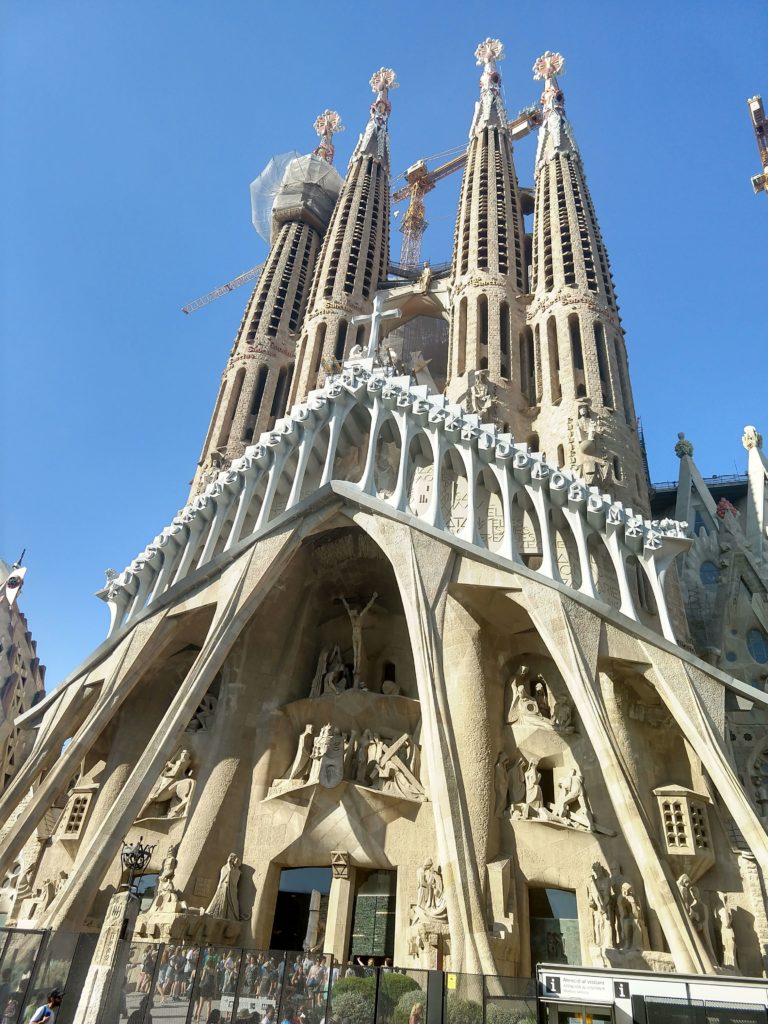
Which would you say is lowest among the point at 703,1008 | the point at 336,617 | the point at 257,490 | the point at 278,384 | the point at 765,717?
the point at 703,1008

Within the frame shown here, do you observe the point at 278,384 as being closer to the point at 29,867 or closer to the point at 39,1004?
the point at 29,867

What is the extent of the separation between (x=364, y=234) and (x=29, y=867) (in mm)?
23628

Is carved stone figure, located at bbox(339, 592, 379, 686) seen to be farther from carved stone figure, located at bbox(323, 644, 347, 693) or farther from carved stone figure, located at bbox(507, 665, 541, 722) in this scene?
carved stone figure, located at bbox(507, 665, 541, 722)

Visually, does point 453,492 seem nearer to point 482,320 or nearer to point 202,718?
point 202,718

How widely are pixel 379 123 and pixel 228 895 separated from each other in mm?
34632

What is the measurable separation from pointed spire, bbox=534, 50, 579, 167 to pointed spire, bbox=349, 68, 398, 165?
7409 millimetres

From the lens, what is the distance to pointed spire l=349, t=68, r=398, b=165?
33.8m

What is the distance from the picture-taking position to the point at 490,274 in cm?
2403

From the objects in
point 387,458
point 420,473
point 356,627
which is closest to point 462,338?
point 387,458

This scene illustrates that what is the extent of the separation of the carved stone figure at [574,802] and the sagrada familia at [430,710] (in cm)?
7

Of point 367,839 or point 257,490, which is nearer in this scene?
point 367,839

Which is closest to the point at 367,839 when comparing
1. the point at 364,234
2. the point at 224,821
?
the point at 224,821

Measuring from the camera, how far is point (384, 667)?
16.5 m

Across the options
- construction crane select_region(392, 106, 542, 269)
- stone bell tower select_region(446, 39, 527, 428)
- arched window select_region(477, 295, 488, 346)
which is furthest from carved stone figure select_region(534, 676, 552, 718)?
construction crane select_region(392, 106, 542, 269)
